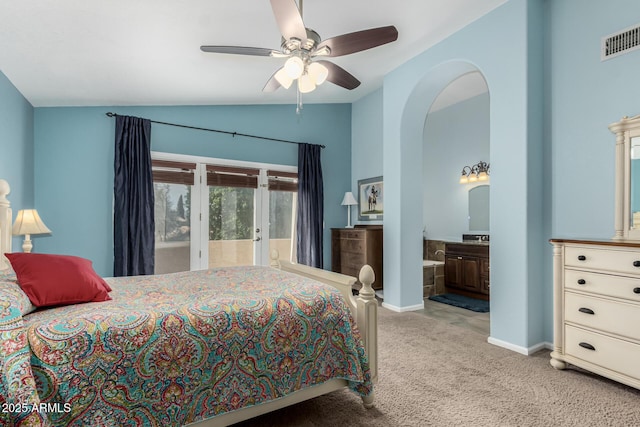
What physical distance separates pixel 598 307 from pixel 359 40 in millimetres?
2402

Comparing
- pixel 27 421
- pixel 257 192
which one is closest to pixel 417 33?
pixel 257 192

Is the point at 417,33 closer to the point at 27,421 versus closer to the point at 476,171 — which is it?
the point at 476,171

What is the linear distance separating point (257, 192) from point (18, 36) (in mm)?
2950

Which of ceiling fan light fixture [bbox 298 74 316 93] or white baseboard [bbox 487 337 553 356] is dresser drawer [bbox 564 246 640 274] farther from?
ceiling fan light fixture [bbox 298 74 316 93]

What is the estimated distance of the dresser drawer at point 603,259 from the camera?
2111 mm

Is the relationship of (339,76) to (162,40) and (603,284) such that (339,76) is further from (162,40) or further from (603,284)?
(603,284)

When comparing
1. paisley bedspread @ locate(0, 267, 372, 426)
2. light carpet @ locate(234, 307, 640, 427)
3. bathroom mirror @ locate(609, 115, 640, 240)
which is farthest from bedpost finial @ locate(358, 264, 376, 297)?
bathroom mirror @ locate(609, 115, 640, 240)

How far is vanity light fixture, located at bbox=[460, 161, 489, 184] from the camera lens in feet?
15.9

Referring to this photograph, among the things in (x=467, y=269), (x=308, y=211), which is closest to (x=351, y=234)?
(x=308, y=211)

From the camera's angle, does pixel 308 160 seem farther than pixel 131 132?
Yes

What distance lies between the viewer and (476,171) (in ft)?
16.4

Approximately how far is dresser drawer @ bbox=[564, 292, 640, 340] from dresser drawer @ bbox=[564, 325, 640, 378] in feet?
0.19

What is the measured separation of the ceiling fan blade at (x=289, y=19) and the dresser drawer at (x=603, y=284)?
8.10 ft

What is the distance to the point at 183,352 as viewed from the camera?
1.45m
